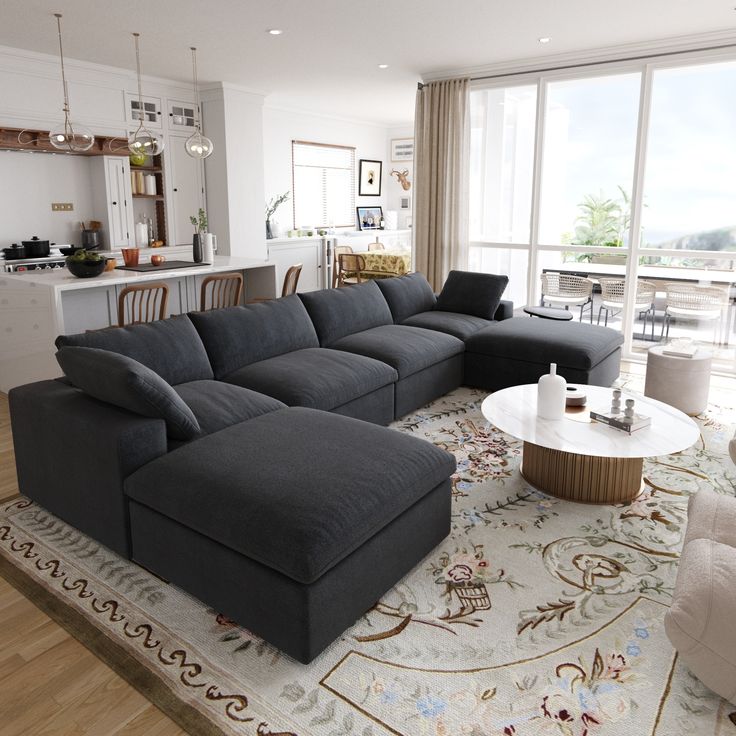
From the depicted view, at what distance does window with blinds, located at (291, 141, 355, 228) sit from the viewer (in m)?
9.33

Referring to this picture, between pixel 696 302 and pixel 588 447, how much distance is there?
133 inches

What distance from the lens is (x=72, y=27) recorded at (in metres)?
4.95

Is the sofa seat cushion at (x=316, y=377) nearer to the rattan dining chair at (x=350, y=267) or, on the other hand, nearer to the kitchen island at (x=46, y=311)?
the kitchen island at (x=46, y=311)

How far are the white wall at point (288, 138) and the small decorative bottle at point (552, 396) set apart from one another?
6436 millimetres

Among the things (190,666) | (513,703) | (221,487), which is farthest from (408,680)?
(221,487)

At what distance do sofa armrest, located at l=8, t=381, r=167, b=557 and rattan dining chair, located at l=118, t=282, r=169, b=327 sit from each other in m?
1.58

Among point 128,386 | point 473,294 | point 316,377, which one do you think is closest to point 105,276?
point 316,377

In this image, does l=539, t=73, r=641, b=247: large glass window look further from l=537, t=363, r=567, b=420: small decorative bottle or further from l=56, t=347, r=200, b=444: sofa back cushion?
l=56, t=347, r=200, b=444: sofa back cushion

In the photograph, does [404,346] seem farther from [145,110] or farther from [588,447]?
[145,110]

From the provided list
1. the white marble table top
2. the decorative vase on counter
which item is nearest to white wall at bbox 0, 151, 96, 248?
the decorative vase on counter

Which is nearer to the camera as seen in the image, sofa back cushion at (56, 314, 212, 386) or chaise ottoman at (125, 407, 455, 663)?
chaise ottoman at (125, 407, 455, 663)

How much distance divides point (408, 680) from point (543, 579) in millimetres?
764

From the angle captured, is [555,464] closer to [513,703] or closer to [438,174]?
[513,703]

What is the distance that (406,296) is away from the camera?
529 centimetres
